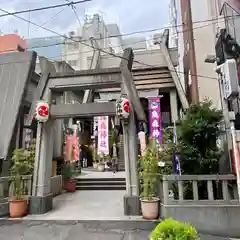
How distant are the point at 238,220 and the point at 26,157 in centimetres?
608

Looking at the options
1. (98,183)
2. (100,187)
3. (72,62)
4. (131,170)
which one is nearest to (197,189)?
(131,170)

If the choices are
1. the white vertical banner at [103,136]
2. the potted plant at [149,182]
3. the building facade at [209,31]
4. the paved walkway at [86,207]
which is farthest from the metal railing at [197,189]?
the white vertical banner at [103,136]

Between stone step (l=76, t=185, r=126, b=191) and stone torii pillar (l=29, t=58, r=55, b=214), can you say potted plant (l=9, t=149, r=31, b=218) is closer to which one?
stone torii pillar (l=29, t=58, r=55, b=214)

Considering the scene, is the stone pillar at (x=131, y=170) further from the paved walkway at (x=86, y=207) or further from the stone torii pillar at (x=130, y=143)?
the paved walkway at (x=86, y=207)

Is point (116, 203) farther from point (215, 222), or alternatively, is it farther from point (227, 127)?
point (227, 127)

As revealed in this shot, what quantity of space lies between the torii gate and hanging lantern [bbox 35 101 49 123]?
272 millimetres

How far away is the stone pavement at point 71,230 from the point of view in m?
5.47

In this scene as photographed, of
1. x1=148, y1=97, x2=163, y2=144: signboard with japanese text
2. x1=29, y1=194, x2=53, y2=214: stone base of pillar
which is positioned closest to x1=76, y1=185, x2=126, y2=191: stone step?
x1=148, y1=97, x2=163, y2=144: signboard with japanese text

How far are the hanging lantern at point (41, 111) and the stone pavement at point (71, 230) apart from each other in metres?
2.90

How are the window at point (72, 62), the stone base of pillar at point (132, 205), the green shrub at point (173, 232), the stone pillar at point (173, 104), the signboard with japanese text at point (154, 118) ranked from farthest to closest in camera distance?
the window at point (72, 62) < the stone pillar at point (173, 104) < the signboard with japanese text at point (154, 118) < the stone base of pillar at point (132, 205) < the green shrub at point (173, 232)

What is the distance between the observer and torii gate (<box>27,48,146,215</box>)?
7.19m

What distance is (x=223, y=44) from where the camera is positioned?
726 cm

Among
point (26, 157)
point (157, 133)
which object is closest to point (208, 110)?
point (26, 157)

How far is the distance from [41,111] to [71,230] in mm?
3491
